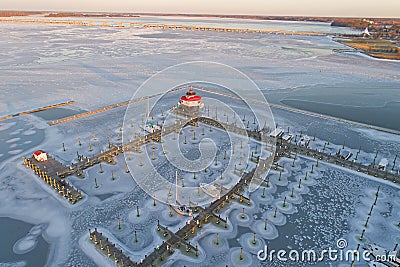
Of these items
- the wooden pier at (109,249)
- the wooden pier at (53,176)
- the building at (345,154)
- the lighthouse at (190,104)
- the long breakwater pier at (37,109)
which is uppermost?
the lighthouse at (190,104)

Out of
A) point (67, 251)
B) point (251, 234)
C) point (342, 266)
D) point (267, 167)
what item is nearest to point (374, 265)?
point (342, 266)

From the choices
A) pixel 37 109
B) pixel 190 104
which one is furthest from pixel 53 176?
pixel 37 109

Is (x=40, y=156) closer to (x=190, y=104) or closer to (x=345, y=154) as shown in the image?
(x=190, y=104)

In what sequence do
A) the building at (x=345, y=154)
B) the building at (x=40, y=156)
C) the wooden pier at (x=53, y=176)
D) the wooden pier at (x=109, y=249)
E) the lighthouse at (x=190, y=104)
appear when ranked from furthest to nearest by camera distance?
the lighthouse at (x=190, y=104), the building at (x=345, y=154), the building at (x=40, y=156), the wooden pier at (x=53, y=176), the wooden pier at (x=109, y=249)

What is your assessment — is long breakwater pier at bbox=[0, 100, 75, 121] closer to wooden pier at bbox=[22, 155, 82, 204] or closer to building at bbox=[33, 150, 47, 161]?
wooden pier at bbox=[22, 155, 82, 204]

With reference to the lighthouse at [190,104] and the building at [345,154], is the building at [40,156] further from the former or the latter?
the building at [345,154]

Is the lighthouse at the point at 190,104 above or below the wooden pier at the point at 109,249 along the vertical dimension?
above

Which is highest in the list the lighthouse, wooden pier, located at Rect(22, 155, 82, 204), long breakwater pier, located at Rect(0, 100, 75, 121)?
the lighthouse

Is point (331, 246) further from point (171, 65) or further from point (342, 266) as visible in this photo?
point (171, 65)

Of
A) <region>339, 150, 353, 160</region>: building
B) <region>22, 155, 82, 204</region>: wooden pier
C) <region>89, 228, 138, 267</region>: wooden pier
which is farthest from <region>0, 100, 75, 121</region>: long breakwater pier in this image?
<region>339, 150, 353, 160</region>: building

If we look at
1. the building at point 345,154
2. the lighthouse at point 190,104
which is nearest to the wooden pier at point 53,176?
the lighthouse at point 190,104

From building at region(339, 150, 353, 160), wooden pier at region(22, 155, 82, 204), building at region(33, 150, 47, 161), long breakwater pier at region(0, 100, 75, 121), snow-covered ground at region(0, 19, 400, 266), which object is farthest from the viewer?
long breakwater pier at region(0, 100, 75, 121)

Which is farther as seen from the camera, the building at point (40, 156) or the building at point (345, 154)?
the building at point (345, 154)
